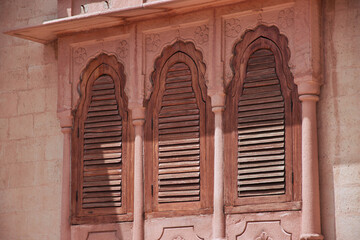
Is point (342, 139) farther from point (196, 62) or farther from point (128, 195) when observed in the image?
point (128, 195)

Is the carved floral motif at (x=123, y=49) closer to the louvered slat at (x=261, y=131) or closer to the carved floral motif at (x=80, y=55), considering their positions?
the carved floral motif at (x=80, y=55)

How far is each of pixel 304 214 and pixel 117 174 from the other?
2.56 metres

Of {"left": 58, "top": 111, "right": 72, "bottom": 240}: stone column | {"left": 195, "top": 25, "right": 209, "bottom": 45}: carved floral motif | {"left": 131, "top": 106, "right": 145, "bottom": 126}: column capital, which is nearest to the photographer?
{"left": 195, "top": 25, "right": 209, "bottom": 45}: carved floral motif

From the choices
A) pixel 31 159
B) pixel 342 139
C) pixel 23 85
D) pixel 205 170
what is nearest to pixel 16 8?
pixel 23 85

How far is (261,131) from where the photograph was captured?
955cm

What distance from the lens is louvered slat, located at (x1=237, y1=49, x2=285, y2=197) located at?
30.8ft

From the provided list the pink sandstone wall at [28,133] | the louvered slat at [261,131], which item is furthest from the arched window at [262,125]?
the pink sandstone wall at [28,133]

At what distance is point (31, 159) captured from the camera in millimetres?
11070

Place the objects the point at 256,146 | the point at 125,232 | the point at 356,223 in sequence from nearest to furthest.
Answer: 1. the point at 356,223
2. the point at 256,146
3. the point at 125,232

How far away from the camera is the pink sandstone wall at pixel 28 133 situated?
35.7ft

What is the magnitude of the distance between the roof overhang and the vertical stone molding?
63.6 inches

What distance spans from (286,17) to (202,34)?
111cm

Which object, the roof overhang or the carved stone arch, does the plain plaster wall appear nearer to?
the carved stone arch

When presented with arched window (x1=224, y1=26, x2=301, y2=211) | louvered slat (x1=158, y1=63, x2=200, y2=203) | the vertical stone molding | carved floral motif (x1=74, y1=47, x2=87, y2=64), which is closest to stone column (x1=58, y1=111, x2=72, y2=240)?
carved floral motif (x1=74, y1=47, x2=87, y2=64)
